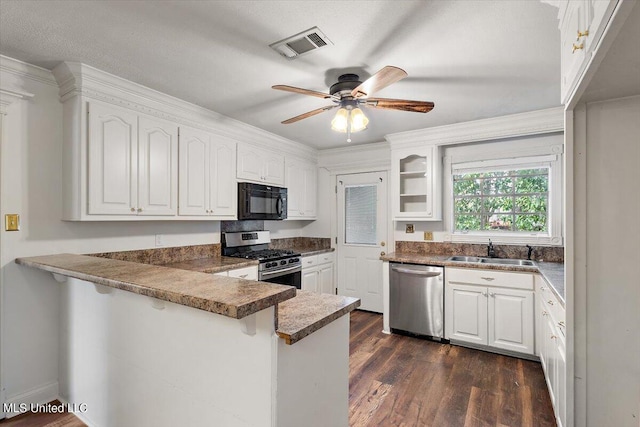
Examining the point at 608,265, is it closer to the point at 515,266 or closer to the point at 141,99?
the point at 515,266

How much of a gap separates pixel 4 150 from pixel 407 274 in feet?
11.6

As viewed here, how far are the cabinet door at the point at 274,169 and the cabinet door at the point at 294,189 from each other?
0.48 feet

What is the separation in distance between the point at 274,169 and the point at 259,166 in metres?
0.28

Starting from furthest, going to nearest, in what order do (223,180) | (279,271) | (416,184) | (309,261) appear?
(309,261) < (416,184) < (279,271) < (223,180)

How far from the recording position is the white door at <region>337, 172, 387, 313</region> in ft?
14.3

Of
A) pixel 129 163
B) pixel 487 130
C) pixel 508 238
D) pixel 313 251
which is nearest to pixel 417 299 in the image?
pixel 508 238

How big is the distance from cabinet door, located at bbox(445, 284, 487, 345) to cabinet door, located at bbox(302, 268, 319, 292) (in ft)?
5.61

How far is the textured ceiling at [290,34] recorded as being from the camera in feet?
5.23

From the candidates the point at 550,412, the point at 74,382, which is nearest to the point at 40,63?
the point at 74,382

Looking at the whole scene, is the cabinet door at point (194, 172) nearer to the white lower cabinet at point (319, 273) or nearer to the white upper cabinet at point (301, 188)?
the white upper cabinet at point (301, 188)

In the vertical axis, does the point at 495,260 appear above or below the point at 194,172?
below

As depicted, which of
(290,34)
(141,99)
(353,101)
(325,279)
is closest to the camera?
(290,34)

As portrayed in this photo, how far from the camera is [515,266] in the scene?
290cm

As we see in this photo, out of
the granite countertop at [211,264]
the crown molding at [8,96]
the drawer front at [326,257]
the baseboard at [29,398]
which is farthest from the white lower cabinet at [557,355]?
the crown molding at [8,96]
